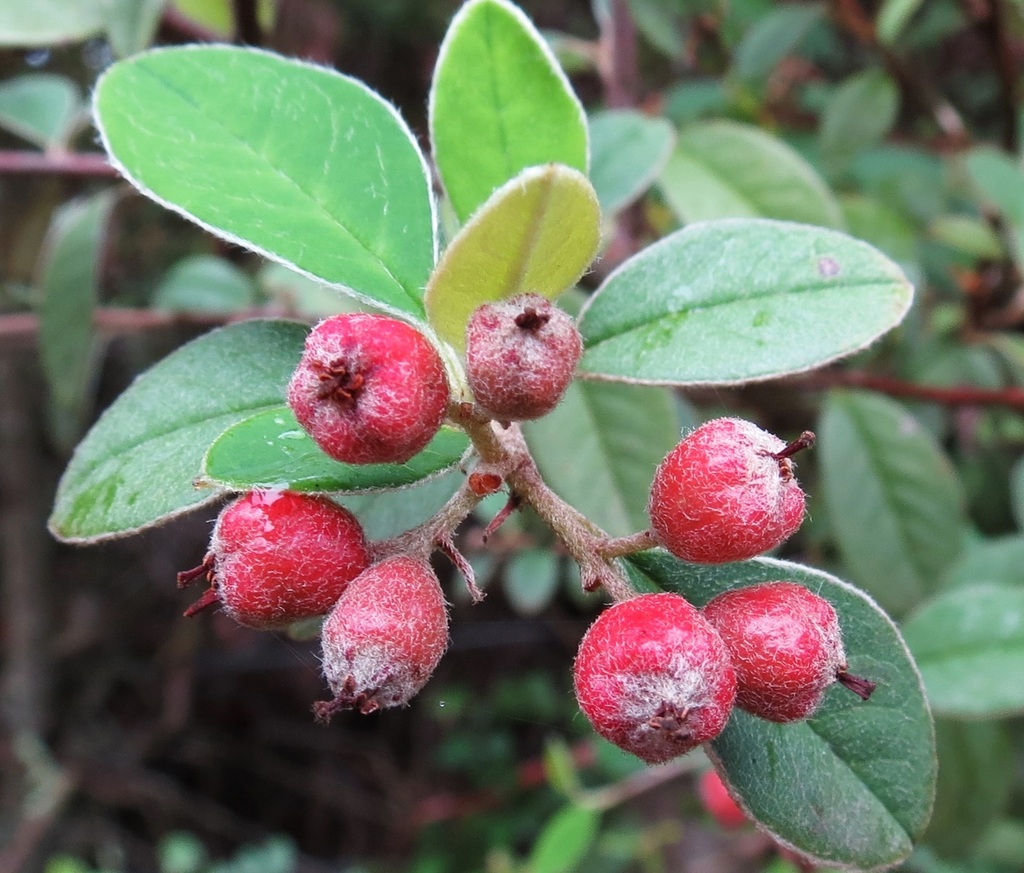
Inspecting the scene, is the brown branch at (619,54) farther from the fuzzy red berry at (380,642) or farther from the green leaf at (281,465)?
the fuzzy red berry at (380,642)

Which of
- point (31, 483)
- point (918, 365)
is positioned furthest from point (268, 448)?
point (31, 483)

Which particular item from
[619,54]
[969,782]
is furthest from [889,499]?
[619,54]

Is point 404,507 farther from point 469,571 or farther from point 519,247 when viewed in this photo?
point 519,247

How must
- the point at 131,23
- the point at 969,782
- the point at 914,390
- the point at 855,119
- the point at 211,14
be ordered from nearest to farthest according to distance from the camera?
the point at 131,23
the point at 969,782
the point at 914,390
the point at 211,14
the point at 855,119

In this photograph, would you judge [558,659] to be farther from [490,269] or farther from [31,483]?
[490,269]

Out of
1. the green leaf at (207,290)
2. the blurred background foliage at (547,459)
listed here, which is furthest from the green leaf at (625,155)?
the green leaf at (207,290)

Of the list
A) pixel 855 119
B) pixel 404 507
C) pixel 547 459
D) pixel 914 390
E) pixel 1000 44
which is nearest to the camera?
pixel 404 507
